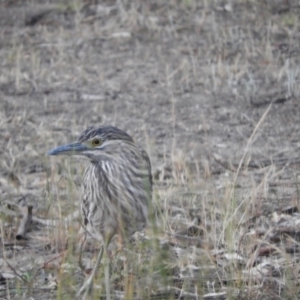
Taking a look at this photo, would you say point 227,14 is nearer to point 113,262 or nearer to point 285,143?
point 285,143

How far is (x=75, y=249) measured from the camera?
7.00m

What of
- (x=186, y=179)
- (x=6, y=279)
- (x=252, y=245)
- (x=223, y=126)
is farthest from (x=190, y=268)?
(x=223, y=126)

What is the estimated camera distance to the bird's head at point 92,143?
6395 millimetres

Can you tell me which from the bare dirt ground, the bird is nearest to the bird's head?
the bird

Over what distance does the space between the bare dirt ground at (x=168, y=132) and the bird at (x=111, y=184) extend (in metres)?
0.16

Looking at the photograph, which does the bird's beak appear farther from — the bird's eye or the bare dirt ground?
the bare dirt ground

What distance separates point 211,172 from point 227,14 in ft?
16.1

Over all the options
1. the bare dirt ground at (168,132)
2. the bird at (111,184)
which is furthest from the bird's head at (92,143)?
the bare dirt ground at (168,132)

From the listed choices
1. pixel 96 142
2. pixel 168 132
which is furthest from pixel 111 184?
pixel 168 132

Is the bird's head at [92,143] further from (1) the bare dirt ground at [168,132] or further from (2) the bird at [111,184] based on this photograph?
(1) the bare dirt ground at [168,132]

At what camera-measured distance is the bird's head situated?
252 inches

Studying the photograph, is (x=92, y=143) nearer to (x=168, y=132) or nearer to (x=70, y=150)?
(x=70, y=150)

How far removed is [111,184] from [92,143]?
27cm

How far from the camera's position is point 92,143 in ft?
21.2
